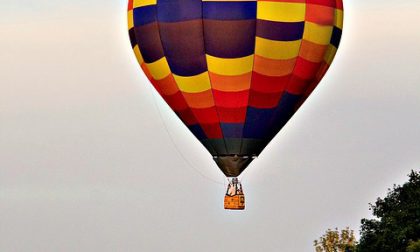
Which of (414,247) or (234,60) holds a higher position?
(234,60)

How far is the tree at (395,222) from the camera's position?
458 ft

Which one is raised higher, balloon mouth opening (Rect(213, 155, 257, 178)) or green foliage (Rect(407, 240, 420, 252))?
green foliage (Rect(407, 240, 420, 252))

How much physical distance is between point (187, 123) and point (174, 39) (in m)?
4.72

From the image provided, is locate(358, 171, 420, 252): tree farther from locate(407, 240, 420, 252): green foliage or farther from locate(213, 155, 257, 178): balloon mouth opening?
locate(213, 155, 257, 178): balloon mouth opening

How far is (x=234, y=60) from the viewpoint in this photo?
121 metres

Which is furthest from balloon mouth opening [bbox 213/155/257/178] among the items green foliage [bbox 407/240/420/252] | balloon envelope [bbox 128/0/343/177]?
green foliage [bbox 407/240/420/252]

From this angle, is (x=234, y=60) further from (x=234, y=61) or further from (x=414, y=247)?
(x=414, y=247)

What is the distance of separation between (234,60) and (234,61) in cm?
4

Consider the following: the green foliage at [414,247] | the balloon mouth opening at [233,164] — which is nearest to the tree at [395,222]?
the green foliage at [414,247]

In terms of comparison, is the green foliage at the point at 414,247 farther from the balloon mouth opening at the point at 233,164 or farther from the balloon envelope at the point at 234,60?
the balloon mouth opening at the point at 233,164

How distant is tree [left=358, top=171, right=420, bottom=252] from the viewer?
139500 millimetres

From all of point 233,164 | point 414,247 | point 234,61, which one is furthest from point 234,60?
point 414,247

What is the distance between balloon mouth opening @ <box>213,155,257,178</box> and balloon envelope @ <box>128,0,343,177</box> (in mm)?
44

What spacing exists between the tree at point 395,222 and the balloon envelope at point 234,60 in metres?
17.0
